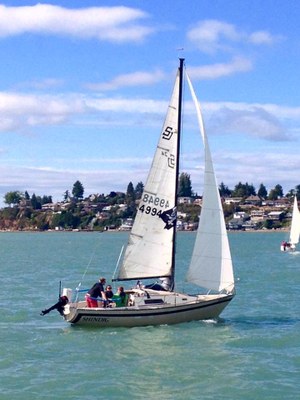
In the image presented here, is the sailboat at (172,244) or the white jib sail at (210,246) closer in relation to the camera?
the sailboat at (172,244)

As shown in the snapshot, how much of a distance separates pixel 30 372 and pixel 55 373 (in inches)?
30.1

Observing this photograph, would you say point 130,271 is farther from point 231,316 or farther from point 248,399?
point 248,399

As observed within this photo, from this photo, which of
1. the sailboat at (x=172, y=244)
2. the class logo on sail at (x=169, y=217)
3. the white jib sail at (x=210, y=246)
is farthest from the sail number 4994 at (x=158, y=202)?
the white jib sail at (x=210, y=246)

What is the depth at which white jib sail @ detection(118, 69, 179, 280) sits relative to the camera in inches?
1225

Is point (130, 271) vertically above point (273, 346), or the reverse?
point (130, 271)

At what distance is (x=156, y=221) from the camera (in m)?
31.5

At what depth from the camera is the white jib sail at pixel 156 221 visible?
31109 millimetres

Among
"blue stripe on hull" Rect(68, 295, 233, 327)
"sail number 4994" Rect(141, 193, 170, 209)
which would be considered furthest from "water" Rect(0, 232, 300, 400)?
"sail number 4994" Rect(141, 193, 170, 209)

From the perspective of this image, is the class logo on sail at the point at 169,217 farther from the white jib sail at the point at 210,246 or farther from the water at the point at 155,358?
the water at the point at 155,358

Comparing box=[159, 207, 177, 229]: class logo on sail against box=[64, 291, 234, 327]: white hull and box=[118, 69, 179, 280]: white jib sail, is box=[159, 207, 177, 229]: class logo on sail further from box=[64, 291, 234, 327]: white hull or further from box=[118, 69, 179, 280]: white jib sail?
box=[64, 291, 234, 327]: white hull

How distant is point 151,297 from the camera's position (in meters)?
29.9

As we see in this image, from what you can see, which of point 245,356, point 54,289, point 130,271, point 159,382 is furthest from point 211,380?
point 54,289

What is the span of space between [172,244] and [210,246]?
4.78 ft

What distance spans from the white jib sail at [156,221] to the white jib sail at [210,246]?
41.9 inches
